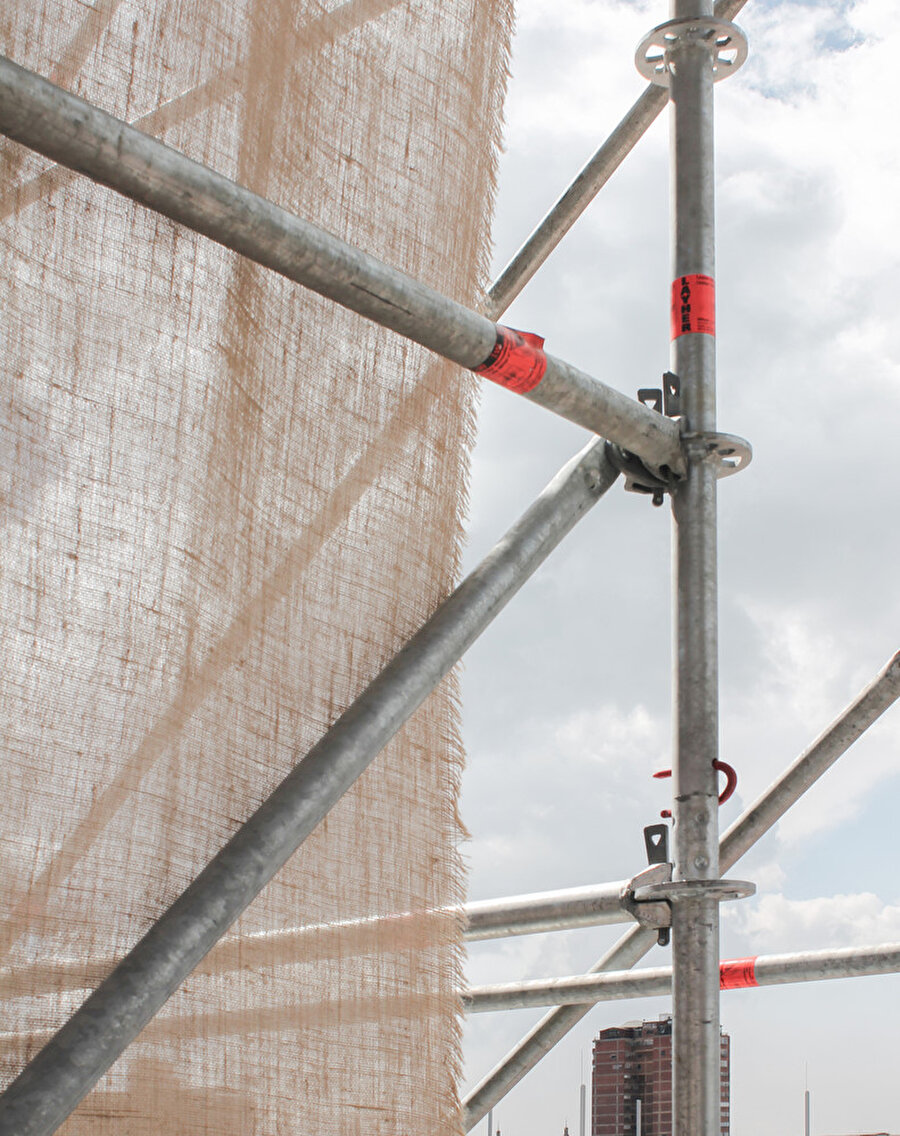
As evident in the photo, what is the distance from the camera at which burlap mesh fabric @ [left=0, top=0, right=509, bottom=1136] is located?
1.88 meters

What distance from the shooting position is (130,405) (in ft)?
6.60

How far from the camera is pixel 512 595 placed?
2.56 meters

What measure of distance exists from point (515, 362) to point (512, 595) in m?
0.45

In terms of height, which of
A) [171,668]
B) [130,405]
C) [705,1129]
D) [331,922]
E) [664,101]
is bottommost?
[705,1129]

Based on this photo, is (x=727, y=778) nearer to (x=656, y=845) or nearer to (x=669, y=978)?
(x=656, y=845)

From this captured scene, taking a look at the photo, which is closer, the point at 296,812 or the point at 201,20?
the point at 296,812

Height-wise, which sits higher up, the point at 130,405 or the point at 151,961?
the point at 130,405

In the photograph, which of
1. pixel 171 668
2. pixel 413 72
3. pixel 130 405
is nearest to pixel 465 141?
pixel 413 72

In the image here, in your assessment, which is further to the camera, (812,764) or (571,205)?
(571,205)

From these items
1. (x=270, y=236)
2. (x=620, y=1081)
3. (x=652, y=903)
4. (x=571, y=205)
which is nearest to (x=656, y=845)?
(x=652, y=903)

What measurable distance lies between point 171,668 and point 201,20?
1.11 metres

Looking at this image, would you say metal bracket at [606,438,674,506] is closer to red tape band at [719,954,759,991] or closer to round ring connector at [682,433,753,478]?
round ring connector at [682,433,753,478]

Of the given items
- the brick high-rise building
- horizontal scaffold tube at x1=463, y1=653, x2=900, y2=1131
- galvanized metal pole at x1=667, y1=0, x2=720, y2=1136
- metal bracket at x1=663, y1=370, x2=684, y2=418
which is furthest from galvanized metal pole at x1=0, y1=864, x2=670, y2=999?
the brick high-rise building

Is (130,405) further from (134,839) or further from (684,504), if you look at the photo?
(684,504)
